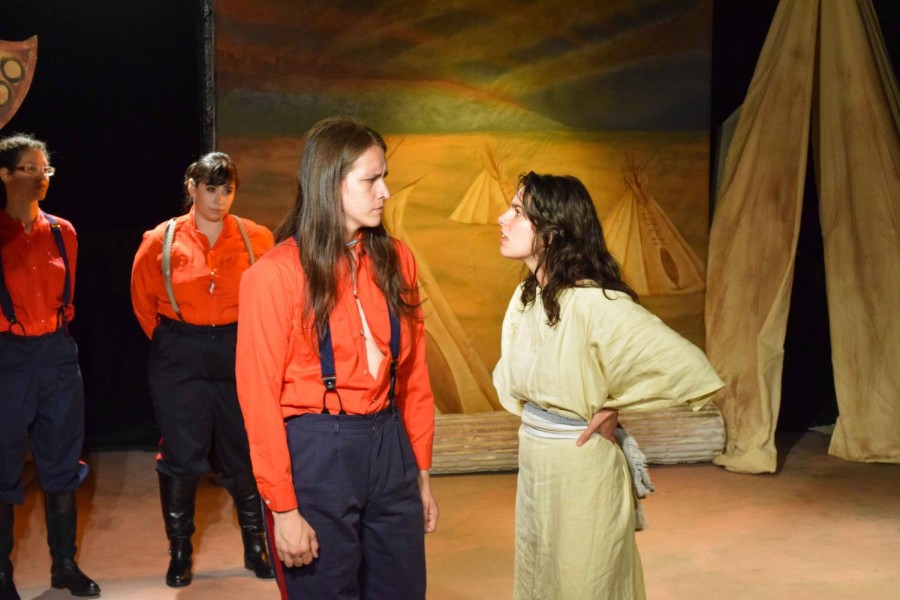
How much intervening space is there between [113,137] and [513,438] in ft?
10.2

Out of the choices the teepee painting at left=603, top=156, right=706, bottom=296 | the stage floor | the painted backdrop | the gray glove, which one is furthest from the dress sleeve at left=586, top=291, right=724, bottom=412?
the teepee painting at left=603, top=156, right=706, bottom=296

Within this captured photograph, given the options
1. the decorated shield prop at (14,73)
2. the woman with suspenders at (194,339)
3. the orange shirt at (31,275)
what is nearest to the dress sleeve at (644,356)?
the woman with suspenders at (194,339)

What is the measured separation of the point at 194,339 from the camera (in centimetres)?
477

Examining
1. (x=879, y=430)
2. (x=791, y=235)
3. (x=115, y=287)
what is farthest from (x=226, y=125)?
(x=879, y=430)

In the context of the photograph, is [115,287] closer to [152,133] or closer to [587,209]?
[152,133]

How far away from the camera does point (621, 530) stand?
10.2 feet

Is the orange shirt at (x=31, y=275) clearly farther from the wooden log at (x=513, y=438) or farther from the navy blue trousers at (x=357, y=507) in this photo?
the wooden log at (x=513, y=438)

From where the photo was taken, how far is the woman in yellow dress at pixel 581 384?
9.98 feet

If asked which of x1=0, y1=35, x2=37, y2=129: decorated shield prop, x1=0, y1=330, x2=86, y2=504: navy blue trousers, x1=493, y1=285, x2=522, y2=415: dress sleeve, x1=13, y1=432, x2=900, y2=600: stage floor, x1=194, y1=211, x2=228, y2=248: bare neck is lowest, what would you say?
x1=13, y1=432, x2=900, y2=600: stage floor

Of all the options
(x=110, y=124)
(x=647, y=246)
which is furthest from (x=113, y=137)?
(x=647, y=246)

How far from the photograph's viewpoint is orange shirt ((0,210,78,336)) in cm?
457

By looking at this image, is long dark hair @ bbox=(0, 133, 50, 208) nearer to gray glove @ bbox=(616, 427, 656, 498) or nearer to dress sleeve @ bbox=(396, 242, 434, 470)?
dress sleeve @ bbox=(396, 242, 434, 470)

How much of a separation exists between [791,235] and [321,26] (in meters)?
3.15

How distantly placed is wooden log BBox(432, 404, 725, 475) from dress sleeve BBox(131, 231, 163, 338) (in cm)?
225
